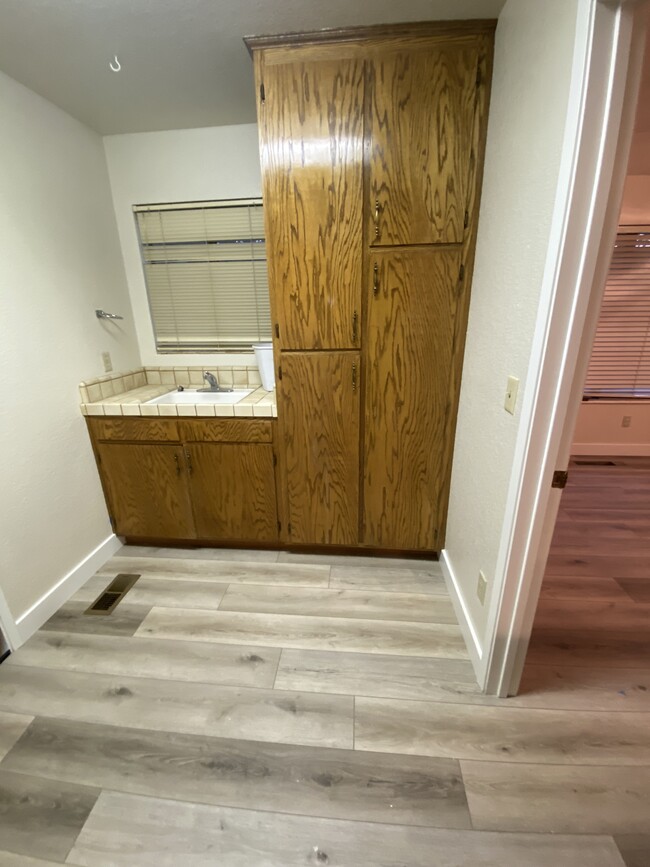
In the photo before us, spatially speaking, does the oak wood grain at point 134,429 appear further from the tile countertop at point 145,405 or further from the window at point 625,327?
the window at point 625,327

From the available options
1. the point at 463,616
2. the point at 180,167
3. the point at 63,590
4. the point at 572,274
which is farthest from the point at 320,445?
the point at 180,167

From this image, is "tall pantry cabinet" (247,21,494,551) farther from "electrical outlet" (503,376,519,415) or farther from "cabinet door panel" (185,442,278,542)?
"electrical outlet" (503,376,519,415)

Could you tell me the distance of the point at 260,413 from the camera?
1872mm

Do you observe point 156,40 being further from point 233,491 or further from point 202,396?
point 233,491

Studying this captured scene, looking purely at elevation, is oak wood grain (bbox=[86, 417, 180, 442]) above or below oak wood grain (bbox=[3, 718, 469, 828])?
above

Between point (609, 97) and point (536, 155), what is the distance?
0.24 meters

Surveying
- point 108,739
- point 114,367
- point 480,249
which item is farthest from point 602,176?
point 114,367

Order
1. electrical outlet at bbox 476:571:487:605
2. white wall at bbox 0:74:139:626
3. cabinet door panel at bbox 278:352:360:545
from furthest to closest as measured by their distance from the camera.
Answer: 1. cabinet door panel at bbox 278:352:360:545
2. white wall at bbox 0:74:139:626
3. electrical outlet at bbox 476:571:487:605

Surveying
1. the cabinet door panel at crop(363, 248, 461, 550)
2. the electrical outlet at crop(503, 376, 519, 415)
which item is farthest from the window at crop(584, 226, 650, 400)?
the electrical outlet at crop(503, 376, 519, 415)

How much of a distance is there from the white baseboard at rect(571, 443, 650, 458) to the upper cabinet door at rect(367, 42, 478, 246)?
121 inches

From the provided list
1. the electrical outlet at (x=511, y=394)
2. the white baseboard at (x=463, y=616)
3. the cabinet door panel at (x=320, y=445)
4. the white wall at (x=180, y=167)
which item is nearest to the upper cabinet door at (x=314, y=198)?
the cabinet door panel at (x=320, y=445)

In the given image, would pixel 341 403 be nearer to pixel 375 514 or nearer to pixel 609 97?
pixel 375 514

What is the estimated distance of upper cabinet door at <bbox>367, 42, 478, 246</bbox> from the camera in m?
1.41

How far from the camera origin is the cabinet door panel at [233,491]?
1.96 m
